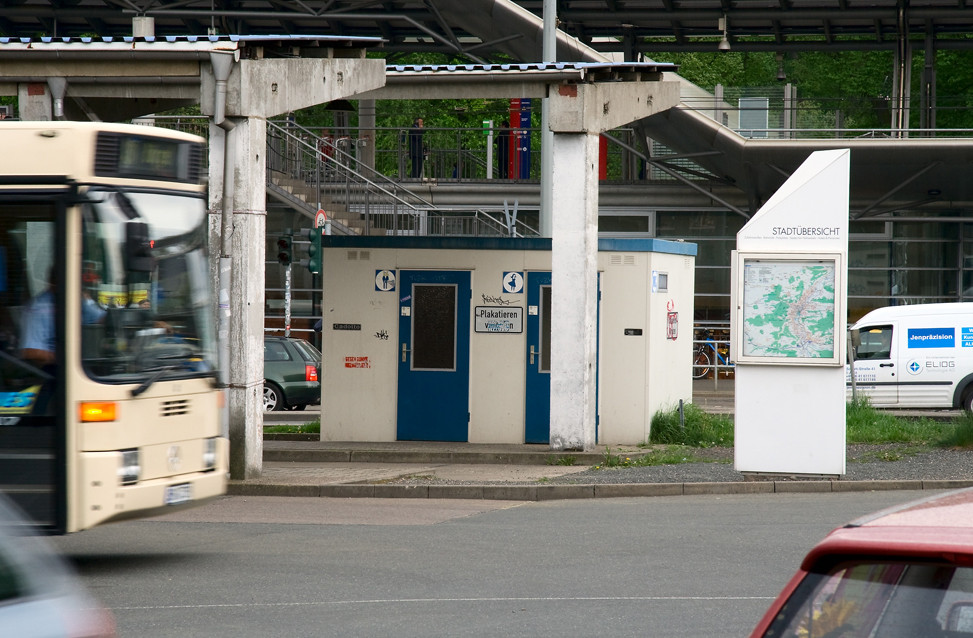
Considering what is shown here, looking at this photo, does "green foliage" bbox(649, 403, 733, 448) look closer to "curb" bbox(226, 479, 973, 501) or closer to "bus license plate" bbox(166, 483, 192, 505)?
"curb" bbox(226, 479, 973, 501)

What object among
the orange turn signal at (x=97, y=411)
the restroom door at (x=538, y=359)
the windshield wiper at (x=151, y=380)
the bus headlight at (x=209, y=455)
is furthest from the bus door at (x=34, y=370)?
the restroom door at (x=538, y=359)

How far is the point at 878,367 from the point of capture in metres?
22.8

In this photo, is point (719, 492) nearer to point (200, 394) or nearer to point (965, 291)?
point (200, 394)

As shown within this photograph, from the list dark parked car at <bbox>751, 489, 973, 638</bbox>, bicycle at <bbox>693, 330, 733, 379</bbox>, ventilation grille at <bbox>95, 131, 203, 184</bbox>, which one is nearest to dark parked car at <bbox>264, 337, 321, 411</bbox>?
bicycle at <bbox>693, 330, 733, 379</bbox>

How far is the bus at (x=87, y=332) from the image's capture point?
326 inches

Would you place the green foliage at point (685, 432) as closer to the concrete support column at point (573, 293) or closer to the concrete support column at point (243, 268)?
the concrete support column at point (573, 293)

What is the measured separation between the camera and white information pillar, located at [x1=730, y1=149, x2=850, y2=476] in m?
12.8

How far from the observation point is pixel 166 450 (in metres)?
8.76

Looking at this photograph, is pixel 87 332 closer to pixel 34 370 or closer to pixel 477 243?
pixel 34 370

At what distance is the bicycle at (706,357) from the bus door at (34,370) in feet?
77.6

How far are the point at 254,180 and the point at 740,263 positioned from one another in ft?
17.4

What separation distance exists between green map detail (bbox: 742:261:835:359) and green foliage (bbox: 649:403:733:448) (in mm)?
3824

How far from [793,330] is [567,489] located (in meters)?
2.94

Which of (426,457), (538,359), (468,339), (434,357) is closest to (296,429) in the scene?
(434,357)
